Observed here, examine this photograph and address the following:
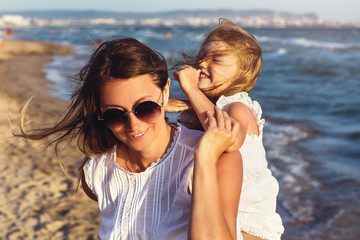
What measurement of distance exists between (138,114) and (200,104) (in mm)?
352

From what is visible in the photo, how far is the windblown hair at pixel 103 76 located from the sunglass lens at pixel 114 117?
123 millimetres

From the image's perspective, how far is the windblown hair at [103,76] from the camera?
185 centimetres

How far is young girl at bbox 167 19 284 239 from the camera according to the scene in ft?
7.04

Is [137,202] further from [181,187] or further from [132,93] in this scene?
[132,93]

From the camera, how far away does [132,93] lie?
1862 millimetres

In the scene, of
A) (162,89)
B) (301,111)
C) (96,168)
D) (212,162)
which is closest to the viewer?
(212,162)

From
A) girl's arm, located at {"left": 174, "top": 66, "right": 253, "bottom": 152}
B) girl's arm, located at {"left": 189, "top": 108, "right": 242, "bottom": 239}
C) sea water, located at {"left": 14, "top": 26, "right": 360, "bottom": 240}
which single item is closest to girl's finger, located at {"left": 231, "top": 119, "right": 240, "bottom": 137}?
girl's arm, located at {"left": 189, "top": 108, "right": 242, "bottom": 239}

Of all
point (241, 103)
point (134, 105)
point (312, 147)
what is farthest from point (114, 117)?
point (312, 147)

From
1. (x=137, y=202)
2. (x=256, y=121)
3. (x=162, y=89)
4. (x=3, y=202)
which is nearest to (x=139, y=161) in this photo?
(x=137, y=202)

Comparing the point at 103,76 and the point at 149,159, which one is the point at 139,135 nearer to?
the point at 149,159

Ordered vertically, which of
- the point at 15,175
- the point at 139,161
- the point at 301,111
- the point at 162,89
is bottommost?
the point at 301,111

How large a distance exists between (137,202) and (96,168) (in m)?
0.34

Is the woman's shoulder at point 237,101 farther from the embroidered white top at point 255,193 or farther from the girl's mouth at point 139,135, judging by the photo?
the girl's mouth at point 139,135

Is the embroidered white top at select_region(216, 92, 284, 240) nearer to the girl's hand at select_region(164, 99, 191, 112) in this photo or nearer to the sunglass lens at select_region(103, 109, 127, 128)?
the girl's hand at select_region(164, 99, 191, 112)
